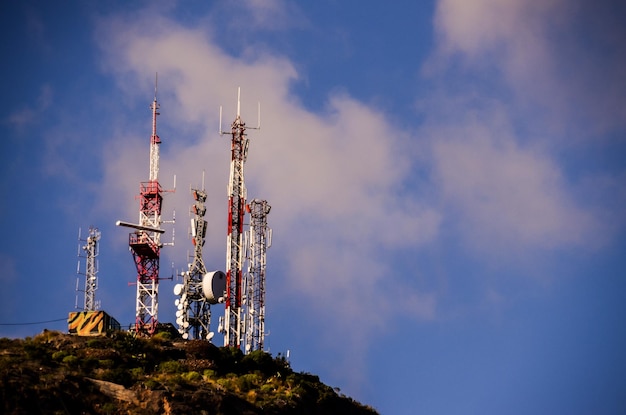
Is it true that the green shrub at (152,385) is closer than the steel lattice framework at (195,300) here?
Yes

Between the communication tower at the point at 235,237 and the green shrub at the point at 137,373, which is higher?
the communication tower at the point at 235,237

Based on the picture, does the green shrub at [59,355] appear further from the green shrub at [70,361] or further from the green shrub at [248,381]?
the green shrub at [248,381]

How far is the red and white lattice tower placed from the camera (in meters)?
126

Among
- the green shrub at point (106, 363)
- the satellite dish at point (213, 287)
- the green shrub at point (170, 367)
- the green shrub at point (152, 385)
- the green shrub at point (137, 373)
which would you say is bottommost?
the green shrub at point (152, 385)

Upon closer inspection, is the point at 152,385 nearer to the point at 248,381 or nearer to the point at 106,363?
the point at 106,363

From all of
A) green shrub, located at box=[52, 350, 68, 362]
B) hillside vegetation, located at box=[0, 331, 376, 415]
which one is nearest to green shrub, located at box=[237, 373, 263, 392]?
hillside vegetation, located at box=[0, 331, 376, 415]

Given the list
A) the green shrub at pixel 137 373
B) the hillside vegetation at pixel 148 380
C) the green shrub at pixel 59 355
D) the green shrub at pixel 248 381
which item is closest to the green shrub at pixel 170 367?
the hillside vegetation at pixel 148 380

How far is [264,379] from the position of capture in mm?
117375

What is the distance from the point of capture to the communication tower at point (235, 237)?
130500mm

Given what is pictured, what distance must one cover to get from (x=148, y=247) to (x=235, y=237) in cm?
1046

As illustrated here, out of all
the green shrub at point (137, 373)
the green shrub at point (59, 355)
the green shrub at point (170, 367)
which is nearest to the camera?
the green shrub at point (137, 373)

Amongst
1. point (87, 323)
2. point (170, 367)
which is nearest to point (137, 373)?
point (170, 367)

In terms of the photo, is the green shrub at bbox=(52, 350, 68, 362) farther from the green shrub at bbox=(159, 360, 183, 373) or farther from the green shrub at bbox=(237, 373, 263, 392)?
the green shrub at bbox=(237, 373, 263, 392)

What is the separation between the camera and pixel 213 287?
129500 mm
